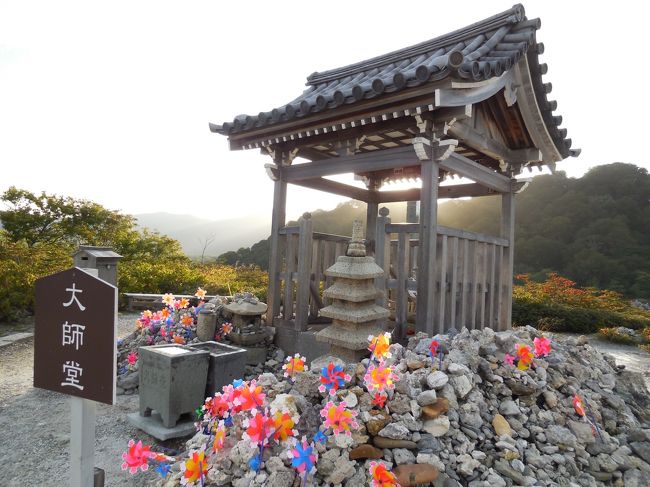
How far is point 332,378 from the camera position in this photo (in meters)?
2.88

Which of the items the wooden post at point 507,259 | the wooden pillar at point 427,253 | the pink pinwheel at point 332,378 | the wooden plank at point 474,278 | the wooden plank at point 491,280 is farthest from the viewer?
the wooden post at point 507,259

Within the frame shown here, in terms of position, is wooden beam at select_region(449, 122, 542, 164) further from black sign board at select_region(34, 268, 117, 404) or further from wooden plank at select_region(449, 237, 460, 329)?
black sign board at select_region(34, 268, 117, 404)

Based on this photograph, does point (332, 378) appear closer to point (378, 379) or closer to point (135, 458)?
point (378, 379)

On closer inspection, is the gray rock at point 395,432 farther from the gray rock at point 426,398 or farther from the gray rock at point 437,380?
the gray rock at point 437,380

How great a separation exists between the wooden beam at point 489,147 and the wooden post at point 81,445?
452 centimetres

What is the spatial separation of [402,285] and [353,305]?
37.6 inches

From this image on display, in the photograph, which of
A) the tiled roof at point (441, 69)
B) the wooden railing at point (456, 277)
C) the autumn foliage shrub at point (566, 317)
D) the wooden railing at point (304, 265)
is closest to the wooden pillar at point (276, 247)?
the wooden railing at point (304, 265)

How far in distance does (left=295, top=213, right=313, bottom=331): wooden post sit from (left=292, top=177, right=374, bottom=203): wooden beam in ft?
3.04

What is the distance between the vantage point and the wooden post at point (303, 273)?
5766 mm

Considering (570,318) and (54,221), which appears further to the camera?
(54,221)

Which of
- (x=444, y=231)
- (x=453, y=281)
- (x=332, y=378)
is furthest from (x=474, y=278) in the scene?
(x=332, y=378)

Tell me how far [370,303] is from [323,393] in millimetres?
1448

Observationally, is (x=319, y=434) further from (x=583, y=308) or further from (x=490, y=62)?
(x=583, y=308)

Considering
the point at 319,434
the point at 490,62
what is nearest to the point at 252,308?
the point at 319,434
